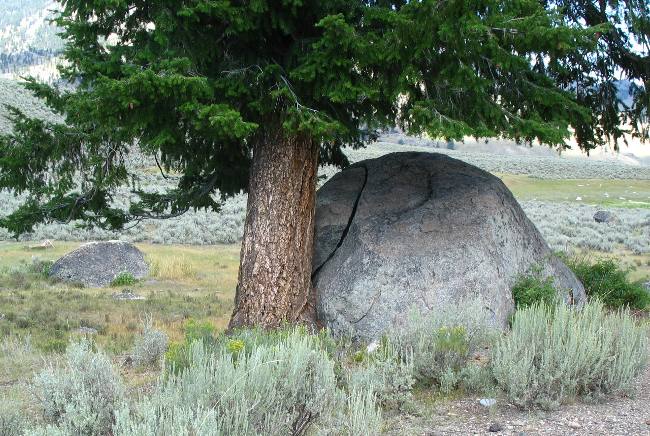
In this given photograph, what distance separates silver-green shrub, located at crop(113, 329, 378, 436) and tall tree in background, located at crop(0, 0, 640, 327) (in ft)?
8.20

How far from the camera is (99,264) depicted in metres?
17.2

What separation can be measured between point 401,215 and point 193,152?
3134mm

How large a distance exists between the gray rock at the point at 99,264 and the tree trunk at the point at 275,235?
33.0 feet

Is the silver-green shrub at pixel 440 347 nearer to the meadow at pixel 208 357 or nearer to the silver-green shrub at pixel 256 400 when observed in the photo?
the meadow at pixel 208 357

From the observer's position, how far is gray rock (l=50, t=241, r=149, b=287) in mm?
16766

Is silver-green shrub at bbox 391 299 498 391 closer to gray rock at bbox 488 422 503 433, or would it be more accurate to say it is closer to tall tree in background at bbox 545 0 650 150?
gray rock at bbox 488 422 503 433

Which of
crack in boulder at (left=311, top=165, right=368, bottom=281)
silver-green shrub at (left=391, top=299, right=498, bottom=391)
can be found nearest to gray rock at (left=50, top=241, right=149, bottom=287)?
crack in boulder at (left=311, top=165, right=368, bottom=281)

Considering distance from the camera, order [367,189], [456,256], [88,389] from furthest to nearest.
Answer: [367,189]
[456,256]
[88,389]

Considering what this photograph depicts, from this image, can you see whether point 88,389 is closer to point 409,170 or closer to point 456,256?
point 456,256

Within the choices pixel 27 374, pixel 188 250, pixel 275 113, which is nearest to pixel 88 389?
pixel 27 374

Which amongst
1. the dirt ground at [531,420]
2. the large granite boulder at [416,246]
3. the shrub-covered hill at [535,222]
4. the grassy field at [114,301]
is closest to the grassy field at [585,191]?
the shrub-covered hill at [535,222]

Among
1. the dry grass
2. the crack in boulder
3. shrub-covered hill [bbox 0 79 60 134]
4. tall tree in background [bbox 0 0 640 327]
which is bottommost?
the dry grass

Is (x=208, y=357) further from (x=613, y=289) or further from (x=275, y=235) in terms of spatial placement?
(x=613, y=289)

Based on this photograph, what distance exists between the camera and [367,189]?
30.3 feet
